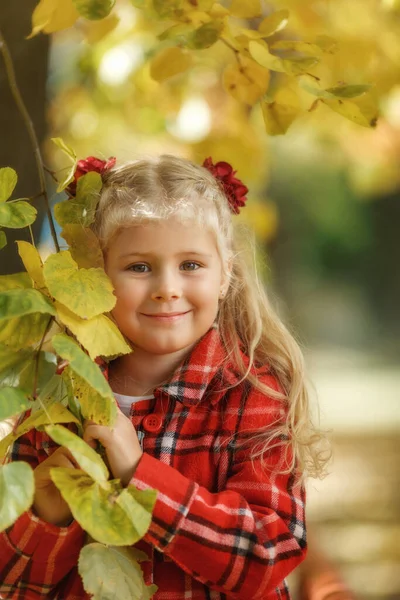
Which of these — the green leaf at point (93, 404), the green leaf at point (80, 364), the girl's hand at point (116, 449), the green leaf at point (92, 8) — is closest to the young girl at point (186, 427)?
the girl's hand at point (116, 449)

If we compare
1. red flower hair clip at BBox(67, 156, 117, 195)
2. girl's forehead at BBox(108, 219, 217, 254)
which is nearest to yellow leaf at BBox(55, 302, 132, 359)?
girl's forehead at BBox(108, 219, 217, 254)

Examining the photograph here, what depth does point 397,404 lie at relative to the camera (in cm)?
293

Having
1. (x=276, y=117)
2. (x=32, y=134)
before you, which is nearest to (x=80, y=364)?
(x=32, y=134)

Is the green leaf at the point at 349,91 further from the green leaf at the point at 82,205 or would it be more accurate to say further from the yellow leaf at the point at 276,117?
the green leaf at the point at 82,205

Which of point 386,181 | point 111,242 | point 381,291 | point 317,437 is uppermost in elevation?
point 111,242

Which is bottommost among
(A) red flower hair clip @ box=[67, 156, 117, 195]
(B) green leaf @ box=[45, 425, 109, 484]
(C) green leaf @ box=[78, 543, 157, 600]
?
(C) green leaf @ box=[78, 543, 157, 600]

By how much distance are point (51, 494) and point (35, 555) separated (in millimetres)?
106

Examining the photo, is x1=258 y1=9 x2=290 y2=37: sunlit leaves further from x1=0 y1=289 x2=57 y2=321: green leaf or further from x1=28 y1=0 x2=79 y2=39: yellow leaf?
x1=0 y1=289 x2=57 y2=321: green leaf

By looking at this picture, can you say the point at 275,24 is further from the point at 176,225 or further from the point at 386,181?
the point at 386,181

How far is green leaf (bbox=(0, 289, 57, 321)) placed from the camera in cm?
92

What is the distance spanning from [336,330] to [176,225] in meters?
2.59

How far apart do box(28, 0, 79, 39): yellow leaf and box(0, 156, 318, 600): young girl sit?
267 mm

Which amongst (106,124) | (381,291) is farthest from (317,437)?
(381,291)

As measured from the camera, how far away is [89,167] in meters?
1.35
